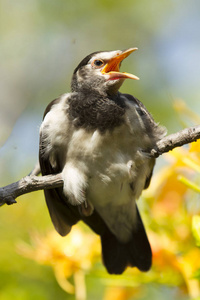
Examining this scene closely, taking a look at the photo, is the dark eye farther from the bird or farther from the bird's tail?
the bird's tail

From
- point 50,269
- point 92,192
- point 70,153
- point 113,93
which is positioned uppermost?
point 113,93

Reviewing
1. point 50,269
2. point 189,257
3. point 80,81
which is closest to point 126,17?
point 80,81

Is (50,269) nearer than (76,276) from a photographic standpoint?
No

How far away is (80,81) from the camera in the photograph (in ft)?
14.4

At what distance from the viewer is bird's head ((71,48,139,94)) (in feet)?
13.6

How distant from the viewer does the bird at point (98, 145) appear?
3938mm

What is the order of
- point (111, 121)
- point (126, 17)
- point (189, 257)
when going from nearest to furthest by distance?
point (189, 257)
point (111, 121)
point (126, 17)

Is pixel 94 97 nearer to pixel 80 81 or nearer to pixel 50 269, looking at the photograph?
pixel 80 81

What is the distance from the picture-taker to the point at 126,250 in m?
4.91

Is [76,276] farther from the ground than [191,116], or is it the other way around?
[191,116]

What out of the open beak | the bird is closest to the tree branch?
the bird

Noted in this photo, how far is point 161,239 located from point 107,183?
3.19 ft

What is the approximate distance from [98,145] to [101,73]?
794 mm

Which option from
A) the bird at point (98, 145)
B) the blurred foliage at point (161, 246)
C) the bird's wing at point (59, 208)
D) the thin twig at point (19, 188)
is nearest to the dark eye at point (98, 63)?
the bird at point (98, 145)
